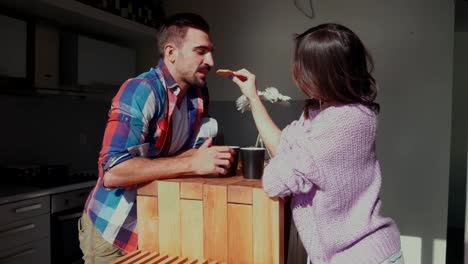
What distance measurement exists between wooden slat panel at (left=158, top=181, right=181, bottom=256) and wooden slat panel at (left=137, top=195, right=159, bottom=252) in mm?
16

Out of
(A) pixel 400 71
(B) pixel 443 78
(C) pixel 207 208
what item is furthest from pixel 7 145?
(B) pixel 443 78

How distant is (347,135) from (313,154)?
0.08 metres

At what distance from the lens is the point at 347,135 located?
766 millimetres

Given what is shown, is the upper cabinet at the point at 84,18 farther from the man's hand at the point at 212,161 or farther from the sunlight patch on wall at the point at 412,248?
the sunlight patch on wall at the point at 412,248

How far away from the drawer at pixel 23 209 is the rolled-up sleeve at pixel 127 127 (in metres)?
1.25

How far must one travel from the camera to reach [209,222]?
848mm

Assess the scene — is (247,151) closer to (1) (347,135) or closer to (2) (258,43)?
(1) (347,135)

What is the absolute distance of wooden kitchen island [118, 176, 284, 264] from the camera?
80 centimetres

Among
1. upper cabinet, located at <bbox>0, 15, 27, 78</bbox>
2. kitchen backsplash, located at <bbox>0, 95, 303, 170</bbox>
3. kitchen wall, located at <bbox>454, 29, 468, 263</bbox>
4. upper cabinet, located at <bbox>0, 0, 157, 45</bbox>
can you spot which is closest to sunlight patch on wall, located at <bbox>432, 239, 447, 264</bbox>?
kitchen wall, located at <bbox>454, 29, 468, 263</bbox>

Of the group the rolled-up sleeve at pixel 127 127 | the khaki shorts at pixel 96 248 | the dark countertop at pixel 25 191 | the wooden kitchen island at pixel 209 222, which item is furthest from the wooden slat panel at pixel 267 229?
the dark countertop at pixel 25 191

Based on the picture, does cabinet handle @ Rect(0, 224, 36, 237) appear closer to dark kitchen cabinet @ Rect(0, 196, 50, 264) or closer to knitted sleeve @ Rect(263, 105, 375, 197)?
dark kitchen cabinet @ Rect(0, 196, 50, 264)

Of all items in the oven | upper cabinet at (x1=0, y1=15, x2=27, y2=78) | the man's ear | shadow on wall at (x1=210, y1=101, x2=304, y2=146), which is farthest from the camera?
shadow on wall at (x1=210, y1=101, x2=304, y2=146)

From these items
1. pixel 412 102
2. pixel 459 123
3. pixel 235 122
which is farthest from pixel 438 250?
pixel 235 122

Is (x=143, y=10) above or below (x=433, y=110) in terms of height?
above
